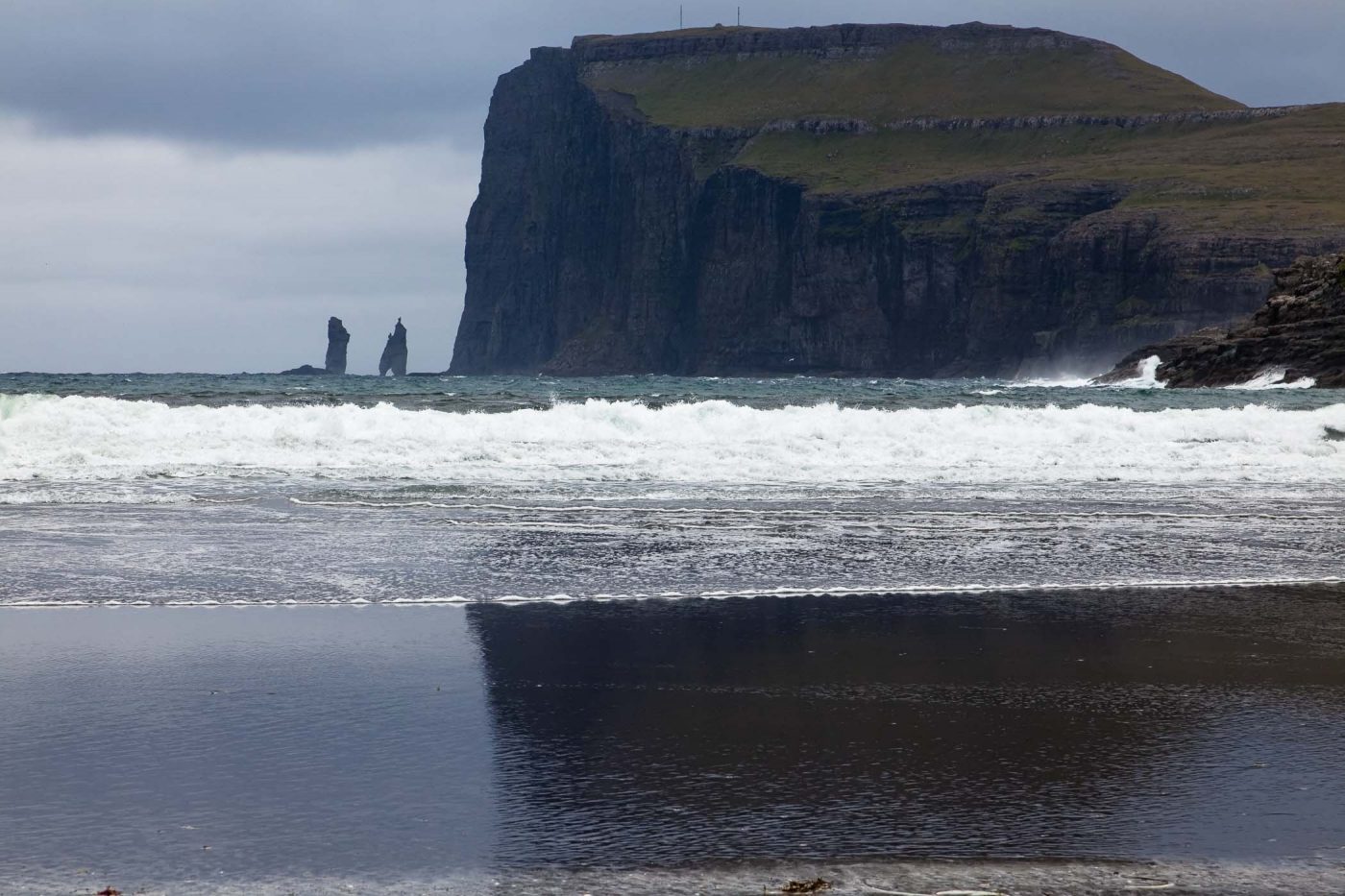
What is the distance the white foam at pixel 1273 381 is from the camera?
72125 millimetres

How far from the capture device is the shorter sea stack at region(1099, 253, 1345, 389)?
7388cm

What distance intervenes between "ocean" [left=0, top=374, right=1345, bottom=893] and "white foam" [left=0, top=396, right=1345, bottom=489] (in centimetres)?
344

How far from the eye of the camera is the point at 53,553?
474 inches

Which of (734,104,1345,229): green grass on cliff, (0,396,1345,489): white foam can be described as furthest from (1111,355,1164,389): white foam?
(0,396,1345,489): white foam

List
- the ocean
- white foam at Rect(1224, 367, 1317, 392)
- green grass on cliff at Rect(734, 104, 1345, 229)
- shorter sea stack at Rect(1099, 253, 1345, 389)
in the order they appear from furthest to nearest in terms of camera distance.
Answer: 1. green grass on cliff at Rect(734, 104, 1345, 229)
2. shorter sea stack at Rect(1099, 253, 1345, 389)
3. white foam at Rect(1224, 367, 1317, 392)
4. the ocean

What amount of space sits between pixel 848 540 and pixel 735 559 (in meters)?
1.76

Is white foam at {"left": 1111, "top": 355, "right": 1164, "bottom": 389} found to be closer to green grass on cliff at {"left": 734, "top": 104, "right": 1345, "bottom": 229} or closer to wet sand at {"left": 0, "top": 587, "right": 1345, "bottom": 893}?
green grass on cliff at {"left": 734, "top": 104, "right": 1345, "bottom": 229}

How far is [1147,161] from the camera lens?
167125mm

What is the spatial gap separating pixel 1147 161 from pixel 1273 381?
101428 mm

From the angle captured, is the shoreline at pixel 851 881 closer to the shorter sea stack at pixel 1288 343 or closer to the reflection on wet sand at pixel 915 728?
the reflection on wet sand at pixel 915 728

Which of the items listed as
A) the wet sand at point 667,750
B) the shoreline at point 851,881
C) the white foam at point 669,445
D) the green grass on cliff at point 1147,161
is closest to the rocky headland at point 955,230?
the green grass on cliff at point 1147,161

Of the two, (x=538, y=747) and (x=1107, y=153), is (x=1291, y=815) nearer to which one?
(x=538, y=747)

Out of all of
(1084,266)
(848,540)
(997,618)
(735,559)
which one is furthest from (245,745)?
(1084,266)

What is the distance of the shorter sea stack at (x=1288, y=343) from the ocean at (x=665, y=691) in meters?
62.5
